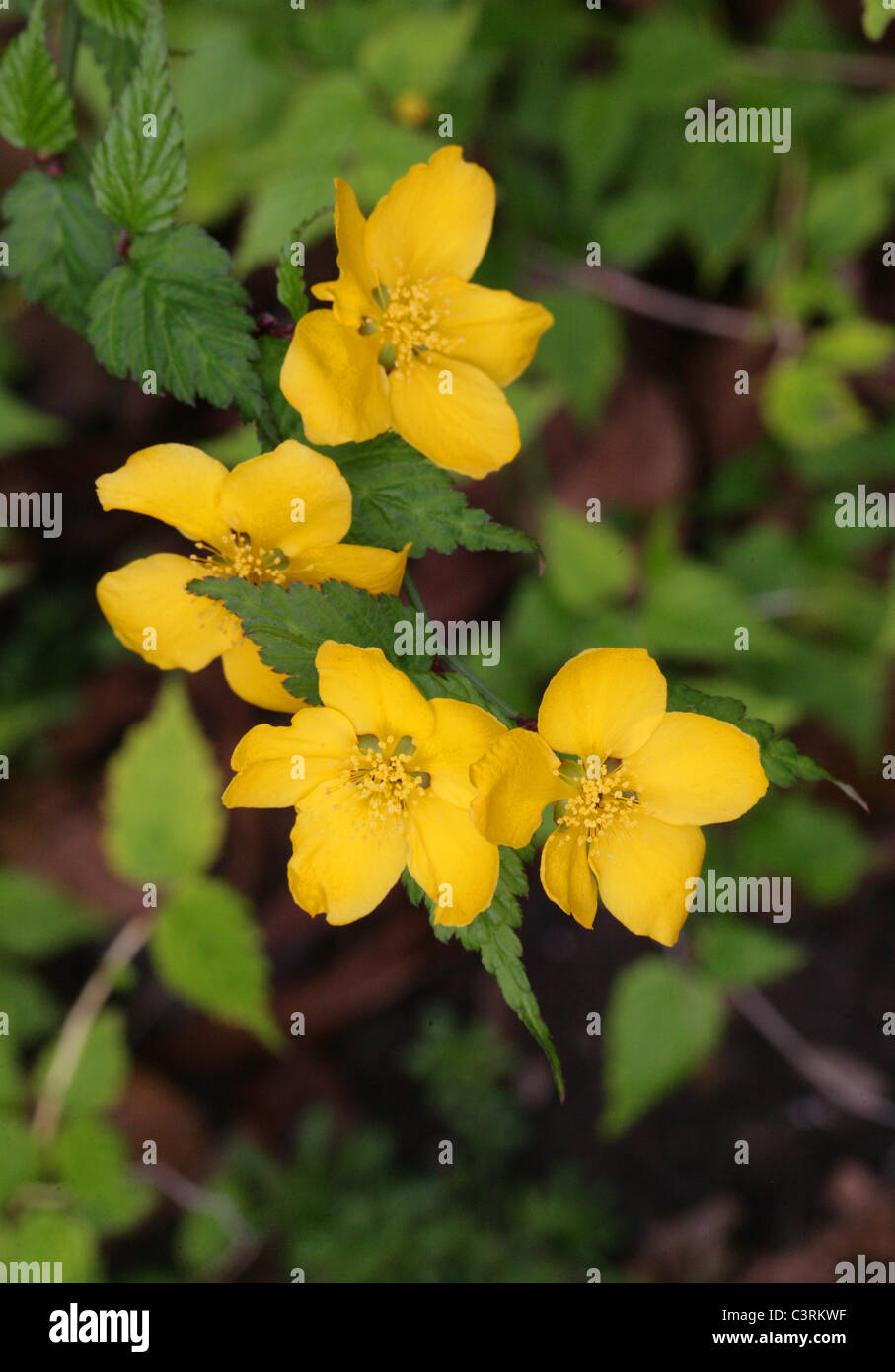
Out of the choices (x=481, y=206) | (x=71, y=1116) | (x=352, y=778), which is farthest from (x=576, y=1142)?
(x=481, y=206)

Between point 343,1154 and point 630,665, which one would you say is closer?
point 630,665

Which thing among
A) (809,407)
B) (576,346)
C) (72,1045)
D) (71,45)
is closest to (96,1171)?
(72,1045)

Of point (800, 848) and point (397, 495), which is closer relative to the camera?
point (397, 495)

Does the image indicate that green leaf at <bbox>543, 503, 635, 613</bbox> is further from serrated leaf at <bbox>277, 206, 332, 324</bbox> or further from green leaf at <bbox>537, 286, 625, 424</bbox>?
serrated leaf at <bbox>277, 206, 332, 324</bbox>

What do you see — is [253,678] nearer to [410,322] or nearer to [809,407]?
[410,322]

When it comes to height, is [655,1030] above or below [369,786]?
below

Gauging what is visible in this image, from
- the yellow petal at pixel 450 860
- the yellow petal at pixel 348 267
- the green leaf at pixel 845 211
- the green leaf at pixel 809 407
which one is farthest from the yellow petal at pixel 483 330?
the green leaf at pixel 845 211

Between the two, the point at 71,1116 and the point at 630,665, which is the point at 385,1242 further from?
the point at 630,665
